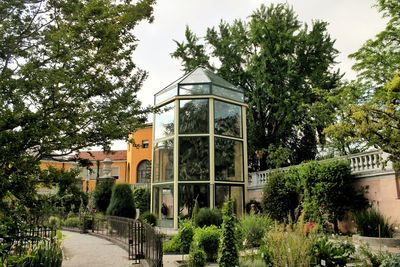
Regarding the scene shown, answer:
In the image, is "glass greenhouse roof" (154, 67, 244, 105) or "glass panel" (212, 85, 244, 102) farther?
"glass panel" (212, 85, 244, 102)

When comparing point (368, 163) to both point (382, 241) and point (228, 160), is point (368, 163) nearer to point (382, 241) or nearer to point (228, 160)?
point (382, 241)

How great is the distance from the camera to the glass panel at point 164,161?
1942cm

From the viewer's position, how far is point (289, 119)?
22484 mm

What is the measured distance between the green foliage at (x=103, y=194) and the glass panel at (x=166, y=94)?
19.5 ft

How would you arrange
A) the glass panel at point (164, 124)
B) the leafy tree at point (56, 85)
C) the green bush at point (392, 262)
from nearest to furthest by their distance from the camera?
the leafy tree at point (56, 85)
the green bush at point (392, 262)
the glass panel at point (164, 124)

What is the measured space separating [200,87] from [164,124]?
2990 mm

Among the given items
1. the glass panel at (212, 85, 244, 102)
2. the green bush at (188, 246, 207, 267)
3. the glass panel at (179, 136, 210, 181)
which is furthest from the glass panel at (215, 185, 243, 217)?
the green bush at (188, 246, 207, 267)

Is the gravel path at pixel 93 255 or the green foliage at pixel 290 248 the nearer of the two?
the green foliage at pixel 290 248

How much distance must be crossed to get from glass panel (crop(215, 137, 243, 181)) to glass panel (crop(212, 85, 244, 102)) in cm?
258

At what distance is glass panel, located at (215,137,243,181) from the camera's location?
1916 centimetres

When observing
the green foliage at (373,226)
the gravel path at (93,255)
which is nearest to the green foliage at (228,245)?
the gravel path at (93,255)

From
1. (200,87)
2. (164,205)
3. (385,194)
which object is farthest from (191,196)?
(385,194)

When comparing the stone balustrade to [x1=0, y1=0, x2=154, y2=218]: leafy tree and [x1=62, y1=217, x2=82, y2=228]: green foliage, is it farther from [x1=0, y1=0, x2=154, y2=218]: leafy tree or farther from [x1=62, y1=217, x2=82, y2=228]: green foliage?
[x1=62, y1=217, x2=82, y2=228]: green foliage

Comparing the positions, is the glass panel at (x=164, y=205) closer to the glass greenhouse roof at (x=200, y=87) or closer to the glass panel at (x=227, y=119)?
the glass panel at (x=227, y=119)
